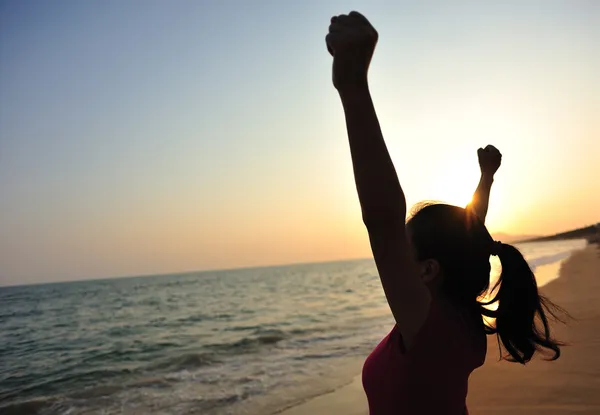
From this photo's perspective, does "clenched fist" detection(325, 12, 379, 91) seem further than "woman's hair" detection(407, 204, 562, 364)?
No

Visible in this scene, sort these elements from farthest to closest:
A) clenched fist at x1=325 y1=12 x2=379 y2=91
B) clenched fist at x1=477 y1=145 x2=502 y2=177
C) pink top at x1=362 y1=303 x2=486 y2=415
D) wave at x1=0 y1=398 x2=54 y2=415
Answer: wave at x1=0 y1=398 x2=54 y2=415 < clenched fist at x1=477 y1=145 x2=502 y2=177 < pink top at x1=362 y1=303 x2=486 y2=415 < clenched fist at x1=325 y1=12 x2=379 y2=91

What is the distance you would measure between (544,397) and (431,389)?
4.29 metres

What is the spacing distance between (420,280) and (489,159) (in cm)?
129

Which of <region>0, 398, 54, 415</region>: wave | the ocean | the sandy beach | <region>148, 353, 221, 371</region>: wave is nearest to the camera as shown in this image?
the sandy beach

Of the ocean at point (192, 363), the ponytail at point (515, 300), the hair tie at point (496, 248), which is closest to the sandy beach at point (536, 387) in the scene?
the ocean at point (192, 363)

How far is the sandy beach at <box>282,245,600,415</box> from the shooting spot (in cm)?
477

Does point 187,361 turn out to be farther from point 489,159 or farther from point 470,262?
point 470,262

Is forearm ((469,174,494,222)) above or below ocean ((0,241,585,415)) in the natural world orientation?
above

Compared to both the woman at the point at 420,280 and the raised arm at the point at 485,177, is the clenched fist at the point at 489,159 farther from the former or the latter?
the woman at the point at 420,280

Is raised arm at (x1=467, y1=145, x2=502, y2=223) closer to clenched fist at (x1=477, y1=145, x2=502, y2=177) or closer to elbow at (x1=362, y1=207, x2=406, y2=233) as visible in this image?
clenched fist at (x1=477, y1=145, x2=502, y2=177)

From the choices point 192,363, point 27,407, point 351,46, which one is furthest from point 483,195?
point 192,363

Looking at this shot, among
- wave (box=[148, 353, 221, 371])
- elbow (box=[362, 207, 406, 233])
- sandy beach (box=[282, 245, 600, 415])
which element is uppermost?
elbow (box=[362, 207, 406, 233])

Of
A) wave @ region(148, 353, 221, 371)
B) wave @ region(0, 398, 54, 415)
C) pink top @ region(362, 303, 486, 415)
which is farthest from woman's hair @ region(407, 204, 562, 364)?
wave @ region(148, 353, 221, 371)

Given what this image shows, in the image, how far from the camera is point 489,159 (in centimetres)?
232
